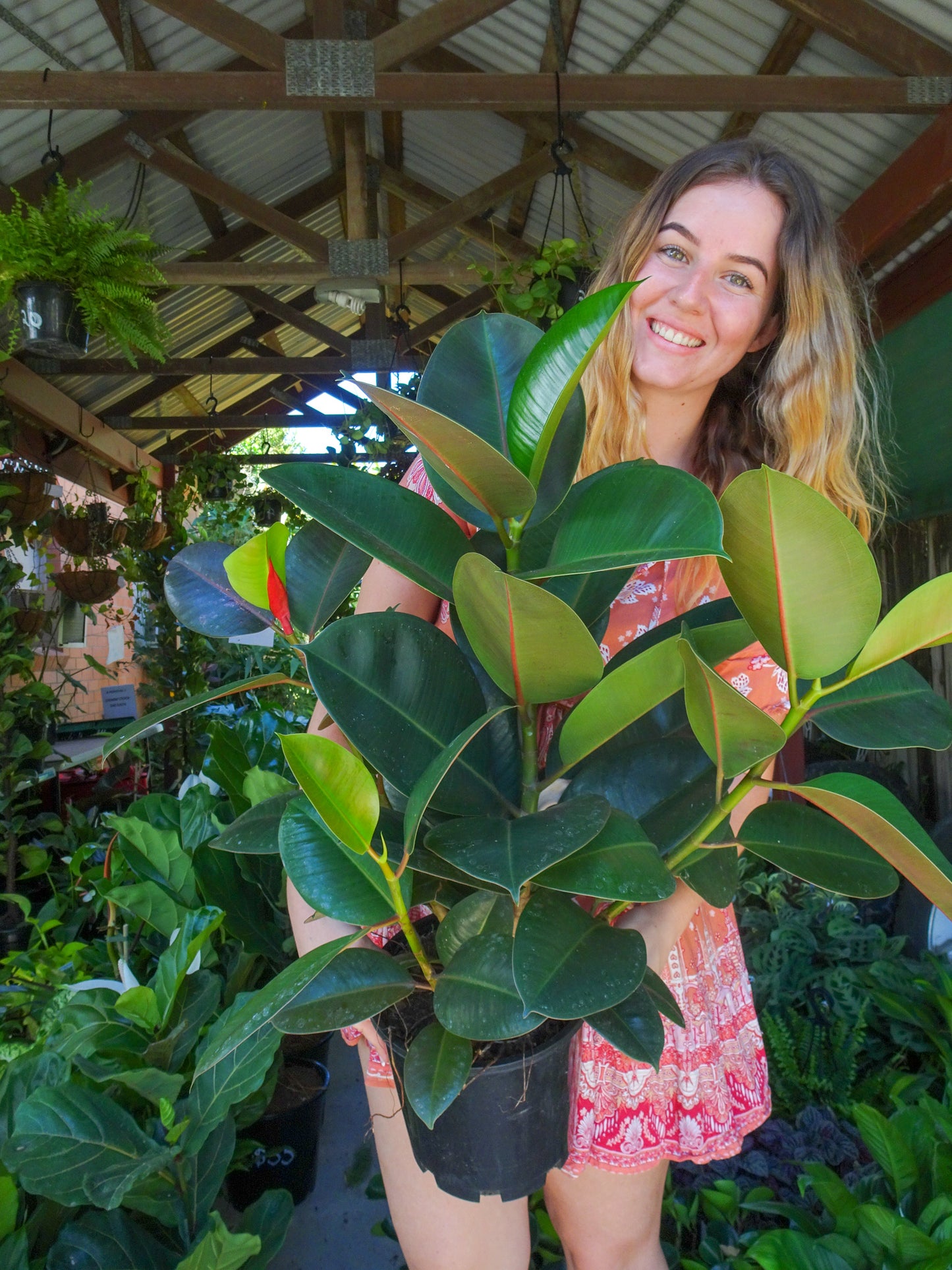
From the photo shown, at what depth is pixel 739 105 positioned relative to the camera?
3158 mm

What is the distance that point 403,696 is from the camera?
600 mm

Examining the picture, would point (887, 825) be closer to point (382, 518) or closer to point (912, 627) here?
point (912, 627)

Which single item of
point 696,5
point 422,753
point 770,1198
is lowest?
point 770,1198

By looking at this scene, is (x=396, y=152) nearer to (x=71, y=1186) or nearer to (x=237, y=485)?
(x=237, y=485)

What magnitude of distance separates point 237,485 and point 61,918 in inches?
178

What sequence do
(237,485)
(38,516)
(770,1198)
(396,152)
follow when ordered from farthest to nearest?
1. (237,485)
2. (396,152)
3. (38,516)
4. (770,1198)

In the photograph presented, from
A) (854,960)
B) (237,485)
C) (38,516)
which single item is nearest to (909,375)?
(854,960)

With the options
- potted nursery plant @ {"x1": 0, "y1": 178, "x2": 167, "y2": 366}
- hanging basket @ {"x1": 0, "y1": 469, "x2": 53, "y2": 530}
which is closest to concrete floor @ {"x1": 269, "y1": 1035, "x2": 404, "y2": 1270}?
potted nursery plant @ {"x1": 0, "y1": 178, "x2": 167, "y2": 366}

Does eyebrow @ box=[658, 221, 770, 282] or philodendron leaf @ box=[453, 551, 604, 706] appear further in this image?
eyebrow @ box=[658, 221, 770, 282]

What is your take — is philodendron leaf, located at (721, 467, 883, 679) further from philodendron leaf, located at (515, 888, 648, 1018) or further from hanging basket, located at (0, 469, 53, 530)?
hanging basket, located at (0, 469, 53, 530)

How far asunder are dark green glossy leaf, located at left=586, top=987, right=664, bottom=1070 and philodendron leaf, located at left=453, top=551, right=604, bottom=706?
0.74 feet

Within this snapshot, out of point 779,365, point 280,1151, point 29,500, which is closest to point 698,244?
point 779,365

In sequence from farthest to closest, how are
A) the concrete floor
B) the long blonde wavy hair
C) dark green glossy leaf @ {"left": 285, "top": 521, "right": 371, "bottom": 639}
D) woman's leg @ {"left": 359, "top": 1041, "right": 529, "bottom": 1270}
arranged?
the concrete floor
the long blonde wavy hair
woman's leg @ {"left": 359, "top": 1041, "right": 529, "bottom": 1270}
dark green glossy leaf @ {"left": 285, "top": 521, "right": 371, "bottom": 639}

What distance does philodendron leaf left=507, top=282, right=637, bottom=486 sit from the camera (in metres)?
0.51
